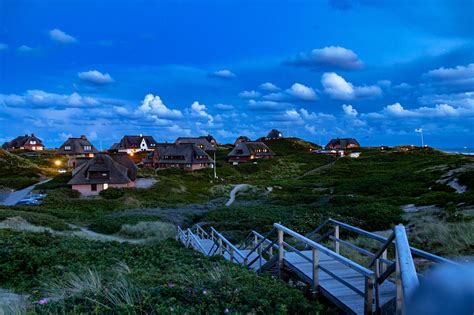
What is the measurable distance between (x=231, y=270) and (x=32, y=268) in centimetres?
727

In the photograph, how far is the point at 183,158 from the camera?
95938mm

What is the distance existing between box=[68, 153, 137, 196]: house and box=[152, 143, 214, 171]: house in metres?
31.1

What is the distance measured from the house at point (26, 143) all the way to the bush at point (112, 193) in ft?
356

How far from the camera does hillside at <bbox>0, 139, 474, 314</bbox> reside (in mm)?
6824

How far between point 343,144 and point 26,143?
415 ft

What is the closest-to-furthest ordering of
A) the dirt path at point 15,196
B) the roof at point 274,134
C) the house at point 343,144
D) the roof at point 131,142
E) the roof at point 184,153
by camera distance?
1. the dirt path at point 15,196
2. the roof at point 184,153
3. the roof at point 131,142
4. the house at point 343,144
5. the roof at point 274,134

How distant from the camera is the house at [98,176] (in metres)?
58.8

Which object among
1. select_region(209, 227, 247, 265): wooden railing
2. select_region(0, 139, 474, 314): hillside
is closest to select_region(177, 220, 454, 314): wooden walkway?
select_region(0, 139, 474, 314): hillside

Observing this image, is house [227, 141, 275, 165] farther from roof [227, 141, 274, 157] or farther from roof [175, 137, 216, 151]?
roof [175, 137, 216, 151]

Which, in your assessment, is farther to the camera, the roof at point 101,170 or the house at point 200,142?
the house at point 200,142

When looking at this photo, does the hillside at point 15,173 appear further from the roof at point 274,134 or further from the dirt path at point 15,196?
the roof at point 274,134

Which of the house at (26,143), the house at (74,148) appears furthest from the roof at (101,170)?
the house at (26,143)

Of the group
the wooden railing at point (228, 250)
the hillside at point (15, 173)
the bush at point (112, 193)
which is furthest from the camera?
the hillside at point (15, 173)

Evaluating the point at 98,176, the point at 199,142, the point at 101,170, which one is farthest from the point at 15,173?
the point at 199,142
